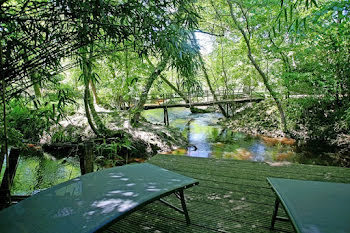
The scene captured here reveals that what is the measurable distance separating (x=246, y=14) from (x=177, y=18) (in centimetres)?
776

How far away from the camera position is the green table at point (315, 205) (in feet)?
3.30

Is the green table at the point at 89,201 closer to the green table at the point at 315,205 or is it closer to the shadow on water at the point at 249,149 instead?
the green table at the point at 315,205

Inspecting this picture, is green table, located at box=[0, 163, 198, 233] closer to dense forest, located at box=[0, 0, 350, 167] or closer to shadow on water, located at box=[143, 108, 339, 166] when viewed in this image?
dense forest, located at box=[0, 0, 350, 167]

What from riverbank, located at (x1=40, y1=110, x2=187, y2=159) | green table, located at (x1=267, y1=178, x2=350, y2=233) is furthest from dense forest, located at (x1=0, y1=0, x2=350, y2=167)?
green table, located at (x1=267, y1=178, x2=350, y2=233)

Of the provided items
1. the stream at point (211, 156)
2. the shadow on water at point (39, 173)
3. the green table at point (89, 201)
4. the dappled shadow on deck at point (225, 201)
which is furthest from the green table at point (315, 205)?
the shadow on water at point (39, 173)

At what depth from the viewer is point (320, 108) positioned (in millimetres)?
8102

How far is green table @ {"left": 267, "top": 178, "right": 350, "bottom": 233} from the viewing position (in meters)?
1.01

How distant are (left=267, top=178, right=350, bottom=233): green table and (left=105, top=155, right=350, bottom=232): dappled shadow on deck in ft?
0.89

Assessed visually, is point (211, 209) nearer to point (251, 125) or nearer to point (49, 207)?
point (49, 207)

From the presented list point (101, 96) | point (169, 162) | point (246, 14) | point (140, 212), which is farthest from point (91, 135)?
point (246, 14)

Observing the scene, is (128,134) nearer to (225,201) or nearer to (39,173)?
(39,173)

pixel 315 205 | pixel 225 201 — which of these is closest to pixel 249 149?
pixel 225 201

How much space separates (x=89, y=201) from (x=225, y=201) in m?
1.32

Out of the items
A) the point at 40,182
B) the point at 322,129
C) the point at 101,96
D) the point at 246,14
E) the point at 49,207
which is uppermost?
the point at 246,14
